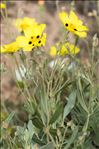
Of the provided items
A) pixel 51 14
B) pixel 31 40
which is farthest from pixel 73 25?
pixel 51 14

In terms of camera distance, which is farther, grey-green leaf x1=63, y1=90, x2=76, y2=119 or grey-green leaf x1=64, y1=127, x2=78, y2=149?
grey-green leaf x1=63, y1=90, x2=76, y2=119

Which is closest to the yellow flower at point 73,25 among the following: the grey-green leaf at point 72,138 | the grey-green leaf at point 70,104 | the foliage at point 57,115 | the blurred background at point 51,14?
the foliage at point 57,115

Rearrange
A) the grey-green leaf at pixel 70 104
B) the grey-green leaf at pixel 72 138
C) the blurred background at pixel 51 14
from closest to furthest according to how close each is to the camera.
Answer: the grey-green leaf at pixel 72 138 → the grey-green leaf at pixel 70 104 → the blurred background at pixel 51 14

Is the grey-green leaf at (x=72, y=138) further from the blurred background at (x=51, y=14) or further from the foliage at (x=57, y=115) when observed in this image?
the blurred background at (x=51, y=14)

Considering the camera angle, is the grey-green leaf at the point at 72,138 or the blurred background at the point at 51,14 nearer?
the grey-green leaf at the point at 72,138

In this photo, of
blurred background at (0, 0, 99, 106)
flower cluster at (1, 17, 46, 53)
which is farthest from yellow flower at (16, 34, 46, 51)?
blurred background at (0, 0, 99, 106)

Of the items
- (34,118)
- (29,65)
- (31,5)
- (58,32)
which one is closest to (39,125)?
(34,118)

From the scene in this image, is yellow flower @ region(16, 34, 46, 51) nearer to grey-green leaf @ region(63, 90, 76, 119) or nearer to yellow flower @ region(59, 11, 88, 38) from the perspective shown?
yellow flower @ region(59, 11, 88, 38)

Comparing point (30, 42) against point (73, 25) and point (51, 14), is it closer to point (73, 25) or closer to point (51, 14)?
point (73, 25)

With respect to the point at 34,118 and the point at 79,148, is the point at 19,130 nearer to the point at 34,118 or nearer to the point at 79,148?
the point at 34,118
